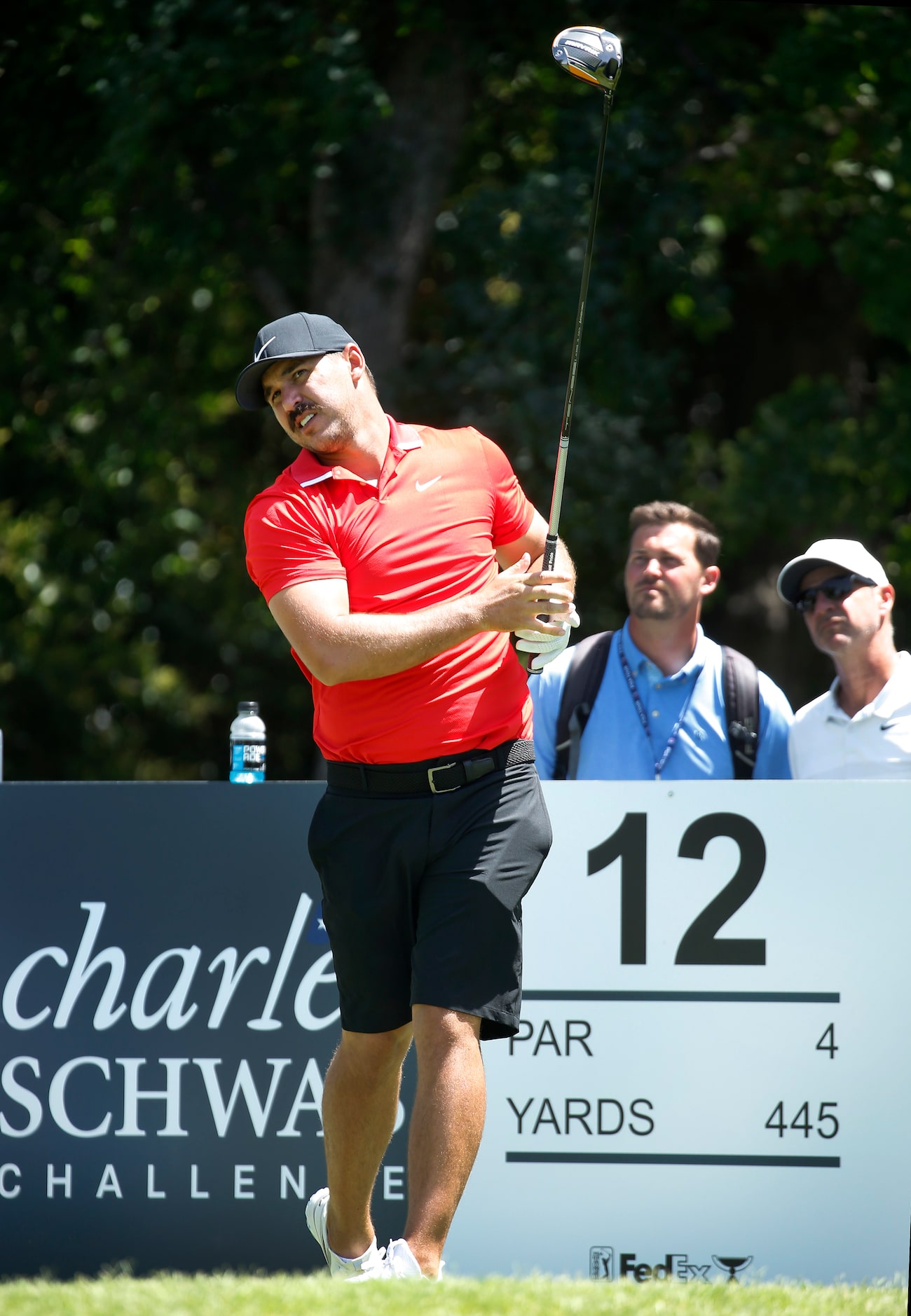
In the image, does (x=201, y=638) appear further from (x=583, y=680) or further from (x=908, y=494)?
(x=583, y=680)

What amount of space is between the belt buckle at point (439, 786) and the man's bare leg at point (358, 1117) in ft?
1.80

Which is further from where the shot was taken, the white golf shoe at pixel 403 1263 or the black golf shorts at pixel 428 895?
the black golf shorts at pixel 428 895

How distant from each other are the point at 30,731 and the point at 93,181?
17.8 ft

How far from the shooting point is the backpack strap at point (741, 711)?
4.45 metres

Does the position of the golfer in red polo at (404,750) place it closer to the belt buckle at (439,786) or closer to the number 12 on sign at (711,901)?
the belt buckle at (439,786)

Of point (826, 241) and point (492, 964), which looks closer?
point (492, 964)

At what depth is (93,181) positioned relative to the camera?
32.6ft

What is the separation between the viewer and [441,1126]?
3.08 metres

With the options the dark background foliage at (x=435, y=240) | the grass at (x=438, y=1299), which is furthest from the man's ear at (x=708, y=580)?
the dark background foliage at (x=435, y=240)

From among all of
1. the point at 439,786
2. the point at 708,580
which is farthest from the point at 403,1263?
the point at 708,580

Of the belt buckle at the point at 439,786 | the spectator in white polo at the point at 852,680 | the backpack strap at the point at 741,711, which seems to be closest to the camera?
the belt buckle at the point at 439,786

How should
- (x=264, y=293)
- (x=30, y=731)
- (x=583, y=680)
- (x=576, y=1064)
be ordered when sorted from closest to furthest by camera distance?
(x=576, y=1064)
(x=583, y=680)
(x=264, y=293)
(x=30, y=731)

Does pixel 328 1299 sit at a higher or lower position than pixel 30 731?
lower

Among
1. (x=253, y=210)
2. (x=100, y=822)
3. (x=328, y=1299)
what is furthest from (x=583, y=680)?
(x=253, y=210)
